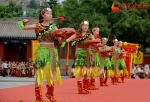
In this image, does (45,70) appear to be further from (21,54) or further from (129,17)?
(21,54)

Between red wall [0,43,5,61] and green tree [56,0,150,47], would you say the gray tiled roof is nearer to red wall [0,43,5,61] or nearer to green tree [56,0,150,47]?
red wall [0,43,5,61]

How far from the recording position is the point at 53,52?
7.19 metres

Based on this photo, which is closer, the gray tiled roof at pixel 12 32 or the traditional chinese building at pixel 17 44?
the traditional chinese building at pixel 17 44

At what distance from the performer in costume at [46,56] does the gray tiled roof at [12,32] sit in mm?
25855

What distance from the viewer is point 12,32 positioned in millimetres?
34344

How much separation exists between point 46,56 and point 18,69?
66.6 feet

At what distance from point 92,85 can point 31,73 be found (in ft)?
54.2

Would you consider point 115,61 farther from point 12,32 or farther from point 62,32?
point 12,32

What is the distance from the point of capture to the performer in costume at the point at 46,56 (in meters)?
7.02

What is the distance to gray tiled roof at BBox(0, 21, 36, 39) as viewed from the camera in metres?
33.2

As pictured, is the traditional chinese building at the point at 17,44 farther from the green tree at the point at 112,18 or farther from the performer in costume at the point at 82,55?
the performer in costume at the point at 82,55

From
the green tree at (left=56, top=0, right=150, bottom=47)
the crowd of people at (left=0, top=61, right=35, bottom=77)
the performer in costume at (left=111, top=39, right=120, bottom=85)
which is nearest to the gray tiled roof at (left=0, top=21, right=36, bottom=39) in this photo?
the green tree at (left=56, top=0, right=150, bottom=47)

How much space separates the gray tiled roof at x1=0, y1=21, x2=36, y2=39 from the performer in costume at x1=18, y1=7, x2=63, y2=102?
2585cm

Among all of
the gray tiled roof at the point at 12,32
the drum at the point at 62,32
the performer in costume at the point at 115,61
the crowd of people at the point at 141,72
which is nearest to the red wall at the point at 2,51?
the gray tiled roof at the point at 12,32
